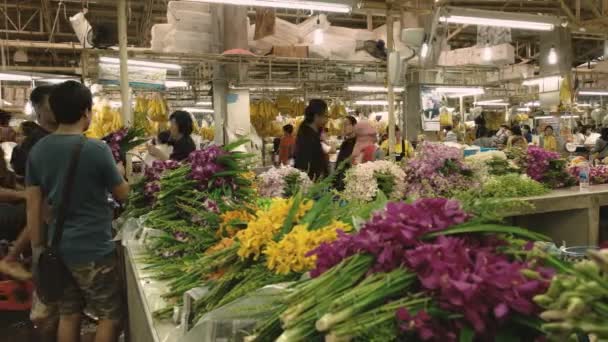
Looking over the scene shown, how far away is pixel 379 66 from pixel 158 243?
5893mm

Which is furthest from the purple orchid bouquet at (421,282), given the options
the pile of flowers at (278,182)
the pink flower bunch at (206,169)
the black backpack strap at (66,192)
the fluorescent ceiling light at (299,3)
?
the fluorescent ceiling light at (299,3)

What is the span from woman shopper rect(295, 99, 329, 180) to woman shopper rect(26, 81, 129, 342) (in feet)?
6.94

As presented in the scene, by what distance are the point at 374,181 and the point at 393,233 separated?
2.66 m

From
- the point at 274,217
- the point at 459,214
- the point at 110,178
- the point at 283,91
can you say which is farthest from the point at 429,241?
the point at 283,91

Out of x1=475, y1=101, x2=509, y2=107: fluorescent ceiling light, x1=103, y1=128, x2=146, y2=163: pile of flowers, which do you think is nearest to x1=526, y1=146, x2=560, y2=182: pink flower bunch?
x1=103, y1=128, x2=146, y2=163: pile of flowers

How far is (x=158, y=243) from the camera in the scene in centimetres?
259

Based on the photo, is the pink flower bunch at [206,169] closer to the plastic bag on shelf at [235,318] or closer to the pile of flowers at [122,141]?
the pile of flowers at [122,141]

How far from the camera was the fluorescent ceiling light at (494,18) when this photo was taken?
5.79m

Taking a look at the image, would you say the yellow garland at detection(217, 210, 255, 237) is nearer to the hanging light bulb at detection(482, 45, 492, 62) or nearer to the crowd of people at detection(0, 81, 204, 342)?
the crowd of people at detection(0, 81, 204, 342)

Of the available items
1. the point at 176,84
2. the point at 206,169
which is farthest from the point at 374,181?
the point at 176,84

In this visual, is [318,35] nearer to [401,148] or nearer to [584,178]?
[401,148]

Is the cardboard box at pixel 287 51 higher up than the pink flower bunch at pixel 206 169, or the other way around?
the cardboard box at pixel 287 51

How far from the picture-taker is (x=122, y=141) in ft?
13.0

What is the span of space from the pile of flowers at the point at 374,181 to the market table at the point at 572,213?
4.10 ft
